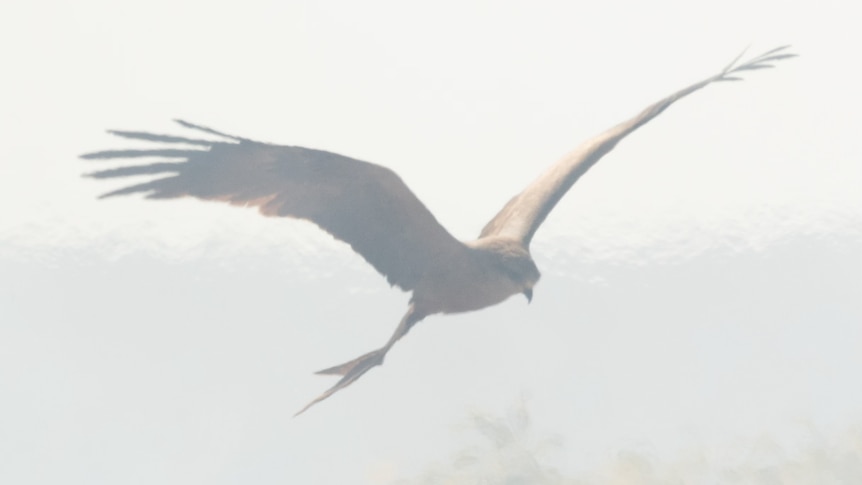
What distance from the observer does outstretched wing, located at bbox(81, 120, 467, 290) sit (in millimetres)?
2355

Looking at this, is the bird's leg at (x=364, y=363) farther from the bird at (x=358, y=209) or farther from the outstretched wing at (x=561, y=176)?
the outstretched wing at (x=561, y=176)

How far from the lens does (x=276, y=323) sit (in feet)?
61.7

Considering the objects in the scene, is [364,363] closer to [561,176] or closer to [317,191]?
[317,191]

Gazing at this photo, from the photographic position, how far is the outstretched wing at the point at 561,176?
9.39 feet

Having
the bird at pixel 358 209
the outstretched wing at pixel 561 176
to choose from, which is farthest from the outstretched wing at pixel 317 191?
the outstretched wing at pixel 561 176

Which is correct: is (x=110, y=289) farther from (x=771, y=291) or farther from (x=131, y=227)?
(x=771, y=291)

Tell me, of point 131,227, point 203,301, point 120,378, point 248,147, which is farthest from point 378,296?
point 248,147

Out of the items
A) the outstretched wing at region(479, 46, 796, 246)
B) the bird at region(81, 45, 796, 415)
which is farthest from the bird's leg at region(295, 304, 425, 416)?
the outstretched wing at region(479, 46, 796, 246)

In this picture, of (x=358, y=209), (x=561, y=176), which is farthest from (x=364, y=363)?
(x=561, y=176)

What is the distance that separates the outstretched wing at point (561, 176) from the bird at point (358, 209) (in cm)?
27

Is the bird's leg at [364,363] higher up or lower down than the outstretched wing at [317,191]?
lower down

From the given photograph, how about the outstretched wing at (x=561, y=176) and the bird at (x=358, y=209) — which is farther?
the outstretched wing at (x=561, y=176)

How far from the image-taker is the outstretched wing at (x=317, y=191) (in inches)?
92.7

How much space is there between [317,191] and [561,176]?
2.90 feet
